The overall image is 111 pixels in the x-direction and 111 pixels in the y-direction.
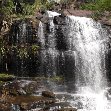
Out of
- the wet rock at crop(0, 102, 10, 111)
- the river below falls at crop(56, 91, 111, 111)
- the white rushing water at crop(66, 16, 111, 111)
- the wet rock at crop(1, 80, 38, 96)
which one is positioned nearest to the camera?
the wet rock at crop(0, 102, 10, 111)

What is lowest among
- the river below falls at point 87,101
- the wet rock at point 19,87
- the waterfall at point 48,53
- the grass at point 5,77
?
the river below falls at point 87,101

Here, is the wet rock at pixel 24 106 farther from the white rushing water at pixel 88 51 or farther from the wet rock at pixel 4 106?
the white rushing water at pixel 88 51

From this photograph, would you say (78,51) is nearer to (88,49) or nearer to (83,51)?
(83,51)

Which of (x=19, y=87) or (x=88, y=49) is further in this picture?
(x=88, y=49)

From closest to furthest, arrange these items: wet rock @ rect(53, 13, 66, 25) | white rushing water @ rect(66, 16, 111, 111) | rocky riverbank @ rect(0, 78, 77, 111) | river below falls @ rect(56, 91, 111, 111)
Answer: rocky riverbank @ rect(0, 78, 77, 111)
river below falls @ rect(56, 91, 111, 111)
white rushing water @ rect(66, 16, 111, 111)
wet rock @ rect(53, 13, 66, 25)

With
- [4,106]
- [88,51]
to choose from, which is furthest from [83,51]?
[4,106]

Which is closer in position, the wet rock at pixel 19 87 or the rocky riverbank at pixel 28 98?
the rocky riverbank at pixel 28 98

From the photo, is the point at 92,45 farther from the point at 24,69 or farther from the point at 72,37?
the point at 24,69

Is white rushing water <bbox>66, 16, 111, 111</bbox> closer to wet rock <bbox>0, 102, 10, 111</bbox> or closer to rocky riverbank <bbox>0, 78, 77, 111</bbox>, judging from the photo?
A: rocky riverbank <bbox>0, 78, 77, 111</bbox>

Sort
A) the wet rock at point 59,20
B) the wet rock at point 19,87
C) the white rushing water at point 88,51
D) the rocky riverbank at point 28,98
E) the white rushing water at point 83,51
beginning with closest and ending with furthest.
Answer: the rocky riverbank at point 28,98, the wet rock at point 19,87, the white rushing water at point 88,51, the white rushing water at point 83,51, the wet rock at point 59,20

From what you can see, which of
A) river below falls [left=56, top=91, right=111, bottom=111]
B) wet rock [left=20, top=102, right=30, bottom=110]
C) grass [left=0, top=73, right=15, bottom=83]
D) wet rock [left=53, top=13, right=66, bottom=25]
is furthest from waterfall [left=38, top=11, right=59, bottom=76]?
wet rock [left=20, top=102, right=30, bottom=110]

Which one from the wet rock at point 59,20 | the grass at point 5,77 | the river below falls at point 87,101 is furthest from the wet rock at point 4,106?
the wet rock at point 59,20

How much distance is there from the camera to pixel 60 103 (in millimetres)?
20906

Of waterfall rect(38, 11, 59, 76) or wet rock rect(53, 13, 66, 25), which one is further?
wet rock rect(53, 13, 66, 25)
